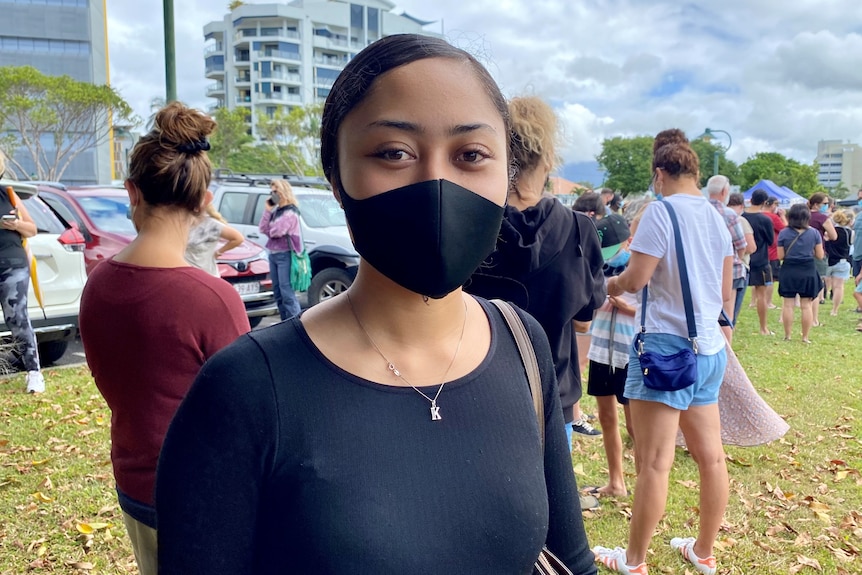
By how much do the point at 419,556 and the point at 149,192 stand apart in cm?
173

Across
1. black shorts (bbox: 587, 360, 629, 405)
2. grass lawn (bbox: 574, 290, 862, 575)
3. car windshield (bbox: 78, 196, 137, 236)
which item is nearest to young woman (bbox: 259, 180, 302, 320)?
Answer: car windshield (bbox: 78, 196, 137, 236)

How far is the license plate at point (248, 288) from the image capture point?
8.91 m

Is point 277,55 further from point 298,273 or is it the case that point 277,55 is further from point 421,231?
point 421,231

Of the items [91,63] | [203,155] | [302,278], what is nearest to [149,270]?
[203,155]

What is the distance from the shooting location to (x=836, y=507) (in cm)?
464

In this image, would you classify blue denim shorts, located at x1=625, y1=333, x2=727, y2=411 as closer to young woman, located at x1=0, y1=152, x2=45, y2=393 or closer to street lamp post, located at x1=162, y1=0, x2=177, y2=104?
street lamp post, located at x1=162, y1=0, x2=177, y2=104

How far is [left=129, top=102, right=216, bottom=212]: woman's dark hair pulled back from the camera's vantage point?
235 centimetres

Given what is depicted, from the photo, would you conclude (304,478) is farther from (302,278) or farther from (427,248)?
(302,278)

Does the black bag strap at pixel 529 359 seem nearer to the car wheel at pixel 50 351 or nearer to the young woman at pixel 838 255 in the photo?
the car wheel at pixel 50 351

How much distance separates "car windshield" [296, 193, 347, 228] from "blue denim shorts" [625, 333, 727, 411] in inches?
313

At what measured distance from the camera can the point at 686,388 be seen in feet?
10.6

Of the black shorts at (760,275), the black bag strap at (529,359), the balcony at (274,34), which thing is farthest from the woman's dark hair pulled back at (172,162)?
the balcony at (274,34)

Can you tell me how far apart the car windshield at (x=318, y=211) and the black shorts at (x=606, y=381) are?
22.6ft

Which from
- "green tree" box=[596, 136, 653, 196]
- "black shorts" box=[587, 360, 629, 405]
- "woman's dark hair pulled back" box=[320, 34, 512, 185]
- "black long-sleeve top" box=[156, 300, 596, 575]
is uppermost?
"green tree" box=[596, 136, 653, 196]
